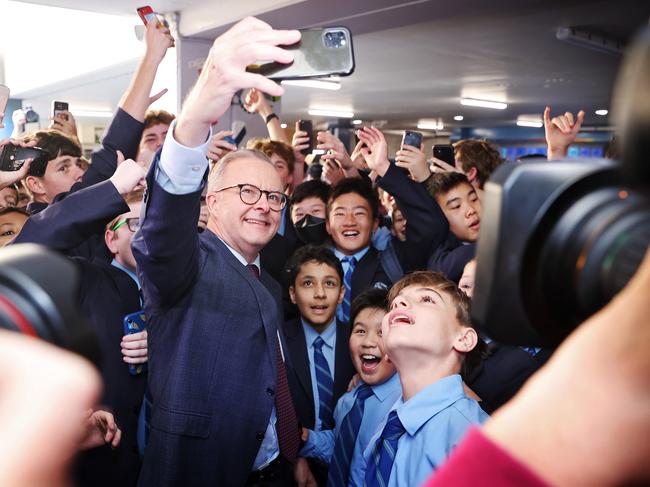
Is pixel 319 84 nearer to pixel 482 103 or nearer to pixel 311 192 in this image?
pixel 482 103

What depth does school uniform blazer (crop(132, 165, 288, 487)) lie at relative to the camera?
1.55 m

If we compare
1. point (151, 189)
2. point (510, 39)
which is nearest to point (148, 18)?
point (151, 189)

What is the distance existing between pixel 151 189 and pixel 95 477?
3.38 feet

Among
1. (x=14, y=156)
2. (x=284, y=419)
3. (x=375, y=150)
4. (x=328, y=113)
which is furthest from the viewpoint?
(x=328, y=113)

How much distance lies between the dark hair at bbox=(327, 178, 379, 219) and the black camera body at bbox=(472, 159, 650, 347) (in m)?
2.63

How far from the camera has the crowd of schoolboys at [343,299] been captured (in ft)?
5.41

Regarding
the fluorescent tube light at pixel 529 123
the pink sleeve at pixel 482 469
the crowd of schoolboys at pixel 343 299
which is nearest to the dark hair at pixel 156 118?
the crowd of schoolboys at pixel 343 299

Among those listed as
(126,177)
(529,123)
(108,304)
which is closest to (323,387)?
Answer: (108,304)

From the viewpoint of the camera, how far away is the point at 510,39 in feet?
21.2

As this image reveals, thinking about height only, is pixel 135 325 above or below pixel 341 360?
above

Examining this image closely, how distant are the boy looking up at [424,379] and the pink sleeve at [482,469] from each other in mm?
1033

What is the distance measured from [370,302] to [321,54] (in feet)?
4.15

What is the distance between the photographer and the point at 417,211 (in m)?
2.67

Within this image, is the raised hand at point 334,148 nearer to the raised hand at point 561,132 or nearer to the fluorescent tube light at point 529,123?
the raised hand at point 561,132
